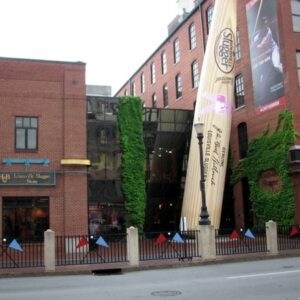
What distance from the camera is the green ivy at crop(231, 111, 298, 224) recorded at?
1192 inches

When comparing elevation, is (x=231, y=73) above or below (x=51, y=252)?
above

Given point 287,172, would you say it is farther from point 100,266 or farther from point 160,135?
point 100,266

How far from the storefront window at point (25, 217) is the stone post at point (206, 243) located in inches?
379

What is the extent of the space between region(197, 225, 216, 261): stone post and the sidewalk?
0.91 ft

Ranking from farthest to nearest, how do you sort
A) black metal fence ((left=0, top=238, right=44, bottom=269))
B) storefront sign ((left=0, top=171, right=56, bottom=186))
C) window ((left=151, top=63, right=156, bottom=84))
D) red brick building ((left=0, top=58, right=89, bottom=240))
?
window ((left=151, top=63, right=156, bottom=84)) → red brick building ((left=0, top=58, right=89, bottom=240)) → storefront sign ((left=0, top=171, right=56, bottom=186)) → black metal fence ((left=0, top=238, right=44, bottom=269))

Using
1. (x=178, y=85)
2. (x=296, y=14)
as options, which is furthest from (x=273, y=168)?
(x=178, y=85)

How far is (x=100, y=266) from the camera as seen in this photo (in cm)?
1797

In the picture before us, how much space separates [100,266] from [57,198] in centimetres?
848

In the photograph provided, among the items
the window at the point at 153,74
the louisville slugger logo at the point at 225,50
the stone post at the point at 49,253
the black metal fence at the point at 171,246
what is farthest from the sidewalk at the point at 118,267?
the window at the point at 153,74

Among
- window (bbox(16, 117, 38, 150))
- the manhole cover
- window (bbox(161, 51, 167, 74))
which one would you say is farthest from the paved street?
window (bbox(161, 51, 167, 74))

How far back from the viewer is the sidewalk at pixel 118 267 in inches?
659

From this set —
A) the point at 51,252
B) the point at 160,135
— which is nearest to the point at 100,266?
the point at 51,252

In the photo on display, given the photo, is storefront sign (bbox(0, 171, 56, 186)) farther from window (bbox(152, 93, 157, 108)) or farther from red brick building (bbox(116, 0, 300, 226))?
window (bbox(152, 93, 157, 108))

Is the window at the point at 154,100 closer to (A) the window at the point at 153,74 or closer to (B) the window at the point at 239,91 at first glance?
(A) the window at the point at 153,74
